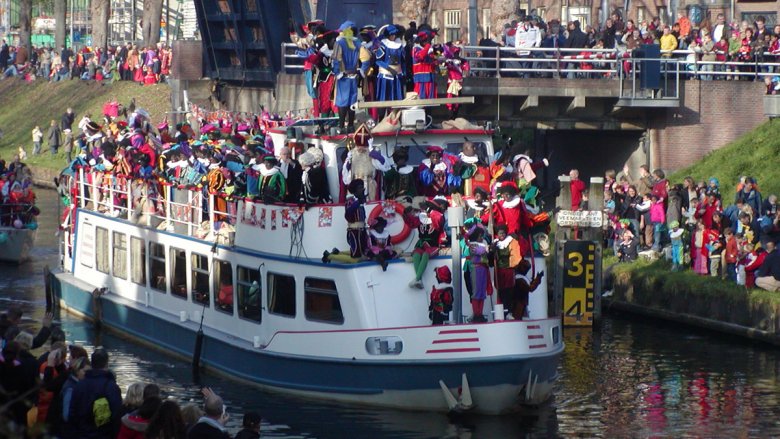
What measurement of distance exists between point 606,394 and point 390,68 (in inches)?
236

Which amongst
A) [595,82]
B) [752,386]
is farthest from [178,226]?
[595,82]

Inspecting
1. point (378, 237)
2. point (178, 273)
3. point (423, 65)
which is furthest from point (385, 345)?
point (178, 273)

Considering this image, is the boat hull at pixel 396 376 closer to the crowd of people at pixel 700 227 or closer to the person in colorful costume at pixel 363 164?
the person in colorful costume at pixel 363 164

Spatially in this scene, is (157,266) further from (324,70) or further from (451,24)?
(451,24)

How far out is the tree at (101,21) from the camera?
68.2 meters

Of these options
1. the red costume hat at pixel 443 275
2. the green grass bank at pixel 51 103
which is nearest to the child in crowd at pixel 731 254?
the red costume hat at pixel 443 275

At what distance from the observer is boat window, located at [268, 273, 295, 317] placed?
23.1 m

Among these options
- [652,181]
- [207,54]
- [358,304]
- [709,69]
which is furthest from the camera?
[207,54]

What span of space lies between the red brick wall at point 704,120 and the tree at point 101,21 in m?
35.5

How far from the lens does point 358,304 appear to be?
2195cm

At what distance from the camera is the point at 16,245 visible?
125 ft

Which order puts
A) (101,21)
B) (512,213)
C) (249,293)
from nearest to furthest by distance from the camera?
(512,213)
(249,293)
(101,21)

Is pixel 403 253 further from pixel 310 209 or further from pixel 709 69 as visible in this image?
pixel 709 69

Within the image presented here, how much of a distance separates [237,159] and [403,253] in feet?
16.4
